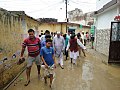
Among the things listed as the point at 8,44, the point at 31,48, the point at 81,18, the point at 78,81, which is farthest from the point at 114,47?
A: the point at 81,18

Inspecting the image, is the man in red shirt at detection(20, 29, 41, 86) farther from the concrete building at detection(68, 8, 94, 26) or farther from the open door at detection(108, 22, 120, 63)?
the concrete building at detection(68, 8, 94, 26)

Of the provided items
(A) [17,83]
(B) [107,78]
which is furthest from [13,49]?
(B) [107,78]

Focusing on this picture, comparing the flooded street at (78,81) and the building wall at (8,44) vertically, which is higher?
the building wall at (8,44)

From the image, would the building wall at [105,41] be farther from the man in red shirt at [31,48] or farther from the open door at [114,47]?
the man in red shirt at [31,48]

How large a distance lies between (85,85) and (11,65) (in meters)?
2.72

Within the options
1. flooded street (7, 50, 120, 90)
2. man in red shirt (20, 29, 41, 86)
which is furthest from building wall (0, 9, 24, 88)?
man in red shirt (20, 29, 41, 86)

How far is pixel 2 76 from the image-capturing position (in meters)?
A: 6.43

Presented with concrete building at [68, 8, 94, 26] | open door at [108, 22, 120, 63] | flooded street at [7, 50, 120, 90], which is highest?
concrete building at [68, 8, 94, 26]

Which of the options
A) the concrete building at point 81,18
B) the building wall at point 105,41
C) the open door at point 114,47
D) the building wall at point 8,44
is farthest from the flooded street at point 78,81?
the concrete building at point 81,18

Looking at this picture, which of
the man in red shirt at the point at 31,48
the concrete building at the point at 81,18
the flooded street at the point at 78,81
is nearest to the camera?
the flooded street at the point at 78,81

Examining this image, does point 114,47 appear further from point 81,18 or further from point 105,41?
point 81,18

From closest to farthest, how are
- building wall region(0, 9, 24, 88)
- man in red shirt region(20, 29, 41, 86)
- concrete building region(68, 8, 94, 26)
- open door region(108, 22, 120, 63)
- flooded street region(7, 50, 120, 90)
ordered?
1. building wall region(0, 9, 24, 88)
2. flooded street region(7, 50, 120, 90)
3. man in red shirt region(20, 29, 41, 86)
4. open door region(108, 22, 120, 63)
5. concrete building region(68, 8, 94, 26)

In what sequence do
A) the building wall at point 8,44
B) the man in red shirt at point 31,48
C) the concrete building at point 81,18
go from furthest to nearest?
1. the concrete building at point 81,18
2. the man in red shirt at point 31,48
3. the building wall at point 8,44

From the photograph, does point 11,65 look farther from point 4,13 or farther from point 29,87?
point 4,13
